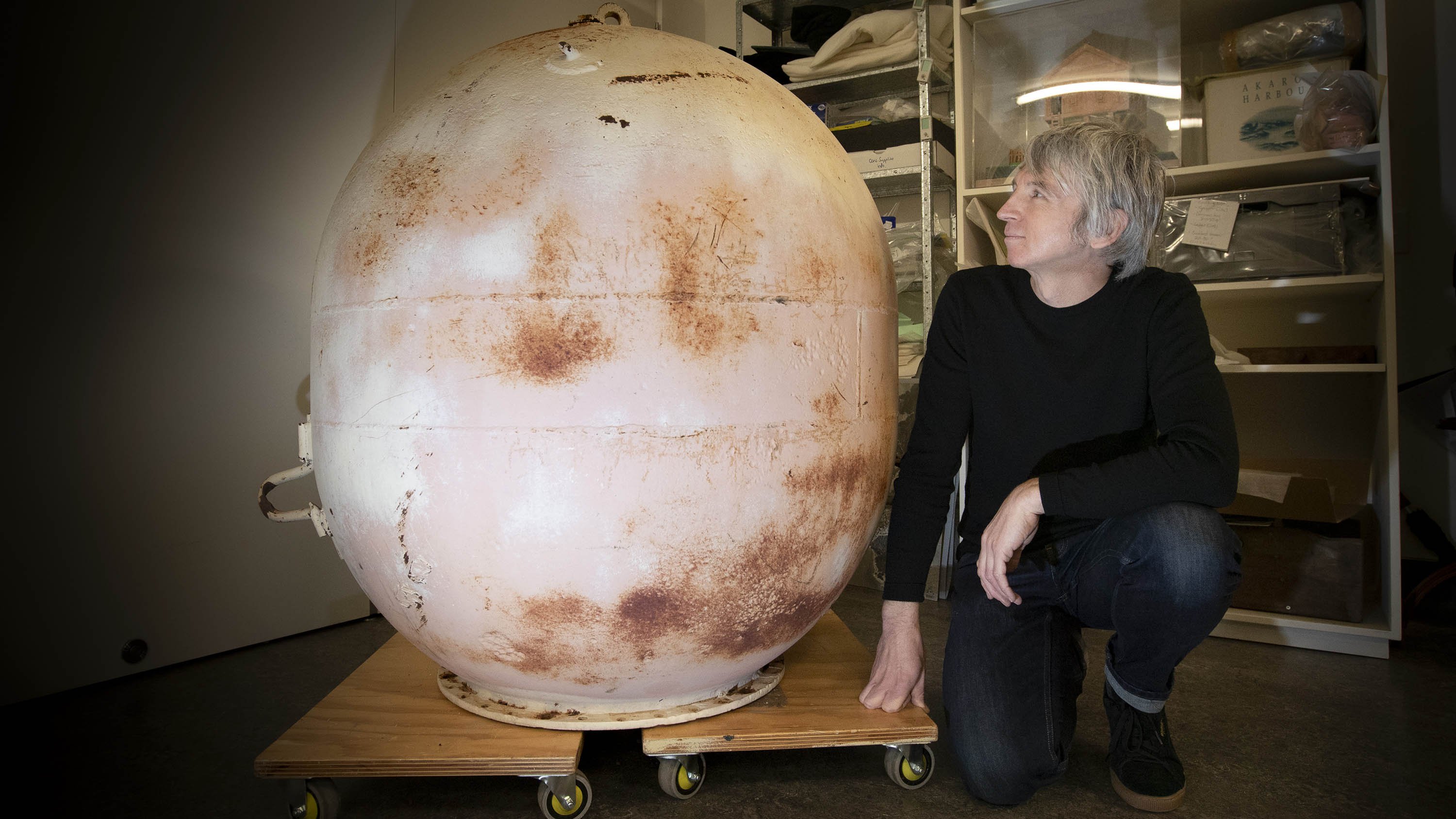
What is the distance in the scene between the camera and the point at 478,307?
135cm

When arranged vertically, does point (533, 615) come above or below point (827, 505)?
below

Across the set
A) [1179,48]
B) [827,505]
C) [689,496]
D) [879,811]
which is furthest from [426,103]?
[1179,48]

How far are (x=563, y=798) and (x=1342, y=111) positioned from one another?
2642 mm

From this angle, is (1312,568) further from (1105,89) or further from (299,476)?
(299,476)

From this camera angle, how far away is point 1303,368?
2.54m

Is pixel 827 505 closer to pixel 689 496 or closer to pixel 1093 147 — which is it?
pixel 689 496

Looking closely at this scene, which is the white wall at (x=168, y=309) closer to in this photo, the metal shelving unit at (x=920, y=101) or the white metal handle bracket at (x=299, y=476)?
the white metal handle bracket at (x=299, y=476)

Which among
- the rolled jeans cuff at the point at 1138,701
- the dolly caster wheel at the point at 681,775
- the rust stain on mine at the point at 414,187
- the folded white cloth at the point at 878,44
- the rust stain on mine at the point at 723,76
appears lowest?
the dolly caster wheel at the point at 681,775

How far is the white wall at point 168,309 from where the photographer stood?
6.79 ft

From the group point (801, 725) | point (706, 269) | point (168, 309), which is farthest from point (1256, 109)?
point (168, 309)

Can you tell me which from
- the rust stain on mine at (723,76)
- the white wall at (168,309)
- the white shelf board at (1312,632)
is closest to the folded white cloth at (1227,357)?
the white shelf board at (1312,632)

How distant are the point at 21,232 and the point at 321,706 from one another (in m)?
1.33

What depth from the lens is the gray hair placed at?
1.59 metres

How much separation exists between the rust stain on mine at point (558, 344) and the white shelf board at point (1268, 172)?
1.79 m
